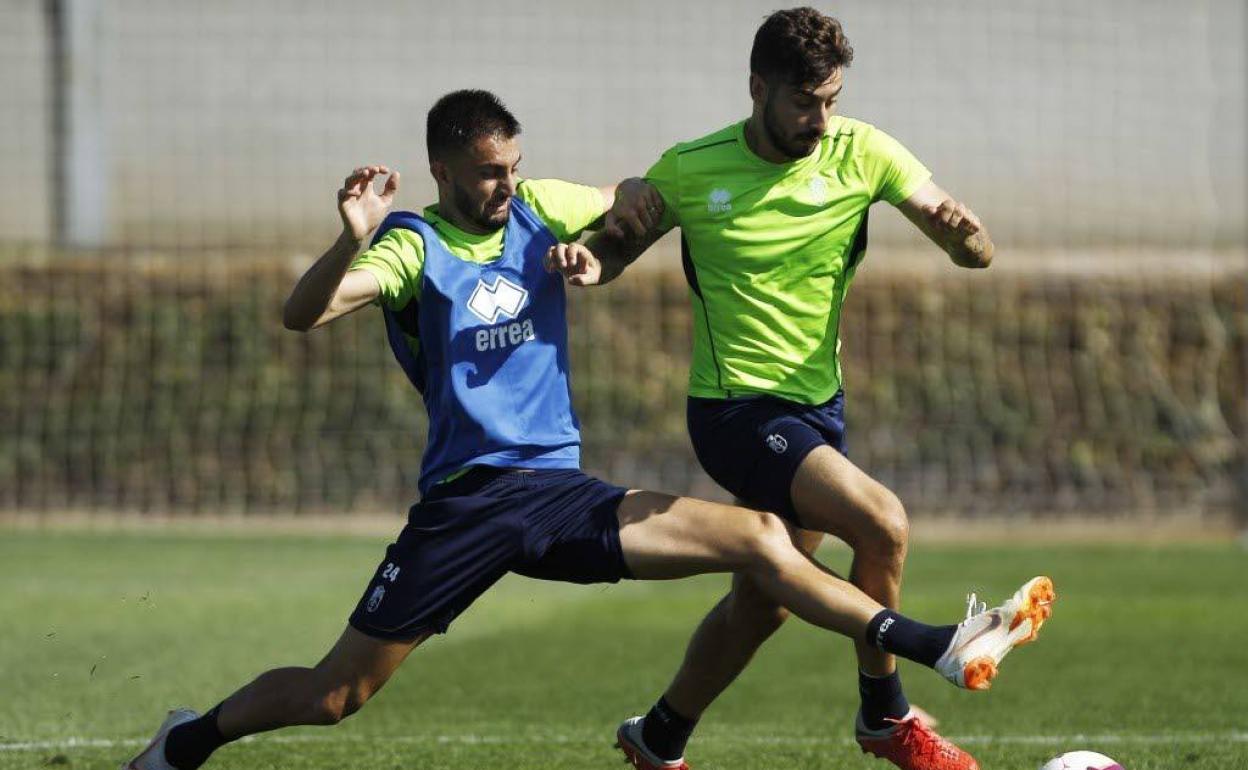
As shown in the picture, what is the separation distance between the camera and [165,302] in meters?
16.6

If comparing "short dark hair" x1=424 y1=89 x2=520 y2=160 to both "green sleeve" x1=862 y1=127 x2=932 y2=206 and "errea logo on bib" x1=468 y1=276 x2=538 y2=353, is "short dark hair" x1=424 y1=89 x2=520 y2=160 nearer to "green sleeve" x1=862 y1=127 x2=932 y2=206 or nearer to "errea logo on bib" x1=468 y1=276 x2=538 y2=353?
"errea logo on bib" x1=468 y1=276 x2=538 y2=353

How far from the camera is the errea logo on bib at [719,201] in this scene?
611 cm

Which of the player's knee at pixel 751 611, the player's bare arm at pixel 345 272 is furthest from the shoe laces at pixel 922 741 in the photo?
the player's bare arm at pixel 345 272

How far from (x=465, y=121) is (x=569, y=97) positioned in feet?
38.4

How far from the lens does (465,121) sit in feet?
18.8

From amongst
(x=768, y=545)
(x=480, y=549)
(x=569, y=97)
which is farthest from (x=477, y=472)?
(x=569, y=97)

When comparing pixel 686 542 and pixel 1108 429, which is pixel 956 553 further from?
→ pixel 686 542

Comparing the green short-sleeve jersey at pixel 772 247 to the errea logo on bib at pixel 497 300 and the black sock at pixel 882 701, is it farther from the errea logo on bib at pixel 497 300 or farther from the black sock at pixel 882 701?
the black sock at pixel 882 701

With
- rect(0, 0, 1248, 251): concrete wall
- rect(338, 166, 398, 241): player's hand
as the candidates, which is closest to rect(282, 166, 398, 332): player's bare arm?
rect(338, 166, 398, 241): player's hand

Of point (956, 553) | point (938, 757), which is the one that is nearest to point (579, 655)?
point (938, 757)

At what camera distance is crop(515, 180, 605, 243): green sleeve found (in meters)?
6.00

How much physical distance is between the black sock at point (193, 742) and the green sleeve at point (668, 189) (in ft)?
6.61

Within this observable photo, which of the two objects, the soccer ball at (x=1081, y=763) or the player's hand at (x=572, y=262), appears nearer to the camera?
the player's hand at (x=572, y=262)

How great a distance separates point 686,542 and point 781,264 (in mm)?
1030
